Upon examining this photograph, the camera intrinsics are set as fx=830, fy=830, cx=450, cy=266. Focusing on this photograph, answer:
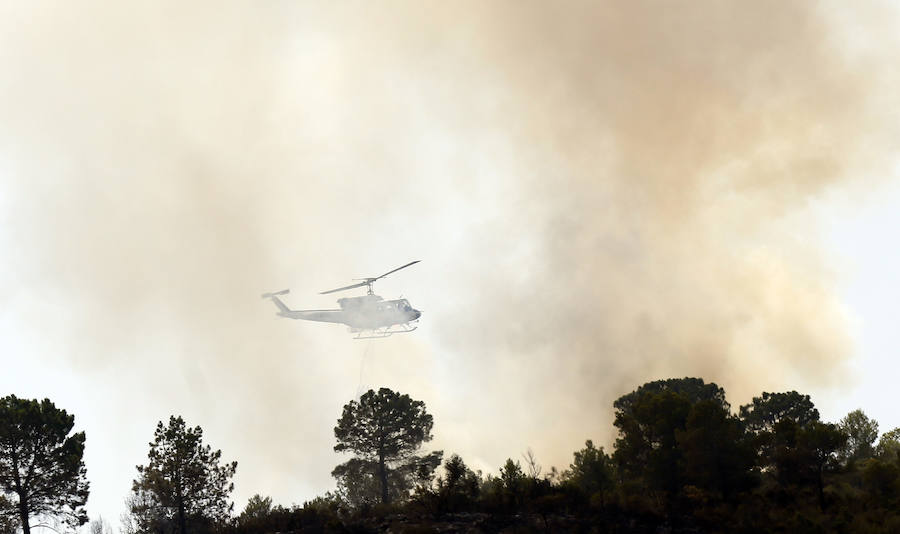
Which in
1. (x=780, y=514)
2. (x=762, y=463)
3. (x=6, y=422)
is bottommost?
(x=780, y=514)

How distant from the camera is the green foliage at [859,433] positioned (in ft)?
299

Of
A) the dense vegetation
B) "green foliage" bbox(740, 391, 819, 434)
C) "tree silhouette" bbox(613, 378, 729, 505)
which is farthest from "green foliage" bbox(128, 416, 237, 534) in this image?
"green foliage" bbox(740, 391, 819, 434)

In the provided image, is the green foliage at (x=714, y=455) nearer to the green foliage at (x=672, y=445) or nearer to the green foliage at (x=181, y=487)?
the green foliage at (x=672, y=445)

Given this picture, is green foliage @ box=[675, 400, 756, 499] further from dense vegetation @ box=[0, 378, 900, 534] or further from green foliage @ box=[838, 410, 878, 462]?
green foliage @ box=[838, 410, 878, 462]

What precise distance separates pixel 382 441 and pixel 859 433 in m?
56.2

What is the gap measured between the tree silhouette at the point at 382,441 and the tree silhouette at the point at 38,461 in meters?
24.5

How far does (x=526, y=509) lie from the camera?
147 feet

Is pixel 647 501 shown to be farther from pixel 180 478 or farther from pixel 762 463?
pixel 180 478

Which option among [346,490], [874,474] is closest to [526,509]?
[874,474]

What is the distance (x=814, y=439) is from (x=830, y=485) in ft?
18.2

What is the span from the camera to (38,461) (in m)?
55.0

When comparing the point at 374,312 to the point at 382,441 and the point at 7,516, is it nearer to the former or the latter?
the point at 382,441

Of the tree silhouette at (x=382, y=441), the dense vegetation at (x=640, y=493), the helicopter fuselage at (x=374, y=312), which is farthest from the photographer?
the helicopter fuselage at (x=374, y=312)

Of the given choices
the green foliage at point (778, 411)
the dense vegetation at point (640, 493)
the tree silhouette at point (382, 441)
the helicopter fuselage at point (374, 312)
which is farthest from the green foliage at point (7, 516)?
the green foliage at point (778, 411)
